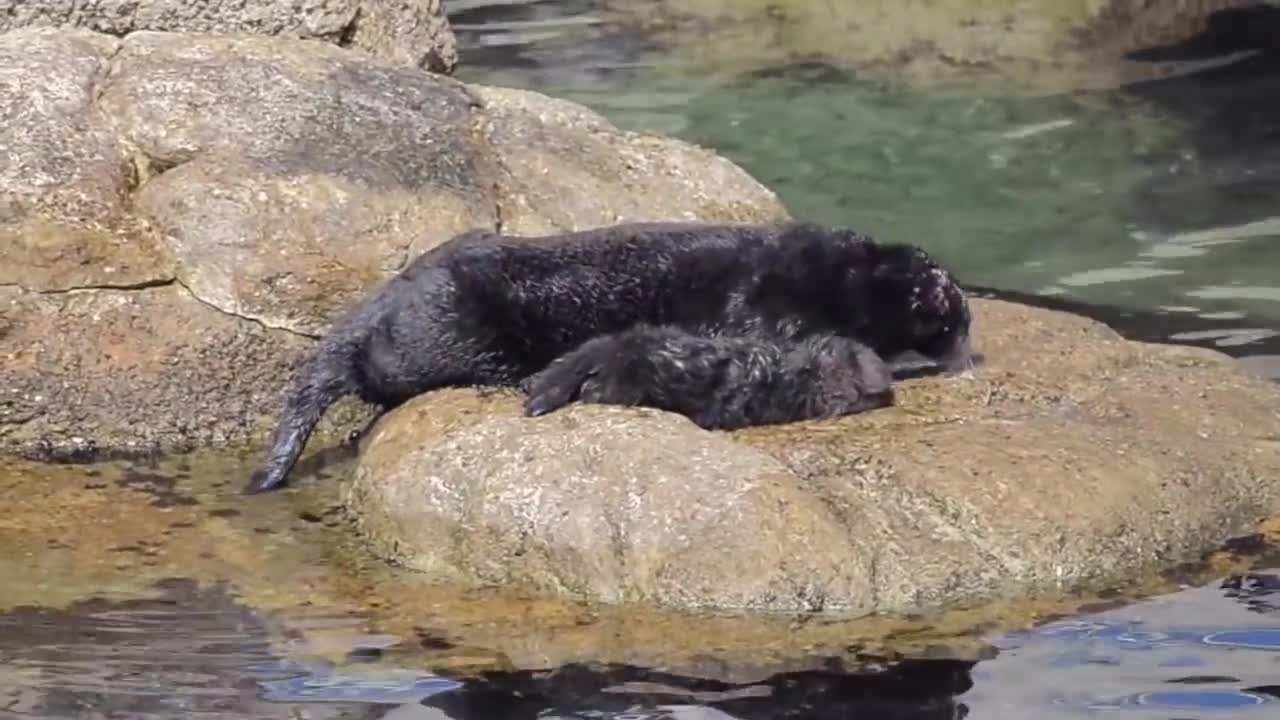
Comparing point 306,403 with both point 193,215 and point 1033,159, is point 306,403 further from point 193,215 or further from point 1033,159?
point 1033,159

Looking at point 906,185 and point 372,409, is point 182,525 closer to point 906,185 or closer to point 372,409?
point 372,409

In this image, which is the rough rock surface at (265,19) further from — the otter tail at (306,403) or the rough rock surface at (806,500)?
the rough rock surface at (806,500)

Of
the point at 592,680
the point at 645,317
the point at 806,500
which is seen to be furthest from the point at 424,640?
the point at 645,317

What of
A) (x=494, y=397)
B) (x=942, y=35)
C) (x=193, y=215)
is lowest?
(x=494, y=397)

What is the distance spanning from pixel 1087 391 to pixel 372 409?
210cm

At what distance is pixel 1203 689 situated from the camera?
14.8ft

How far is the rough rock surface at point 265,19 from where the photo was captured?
706 centimetres

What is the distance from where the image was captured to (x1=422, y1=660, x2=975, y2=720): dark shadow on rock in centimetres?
433

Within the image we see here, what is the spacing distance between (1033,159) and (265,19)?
16.0ft

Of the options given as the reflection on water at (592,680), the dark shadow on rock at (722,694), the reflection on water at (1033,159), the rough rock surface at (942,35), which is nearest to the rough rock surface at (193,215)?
the reflection on water at (592,680)

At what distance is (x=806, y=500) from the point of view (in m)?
4.90

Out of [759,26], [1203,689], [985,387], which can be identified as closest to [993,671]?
[1203,689]

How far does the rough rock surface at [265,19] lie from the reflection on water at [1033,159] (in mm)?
2565

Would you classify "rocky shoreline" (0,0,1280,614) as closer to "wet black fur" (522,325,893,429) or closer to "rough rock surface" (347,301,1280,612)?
"rough rock surface" (347,301,1280,612)
